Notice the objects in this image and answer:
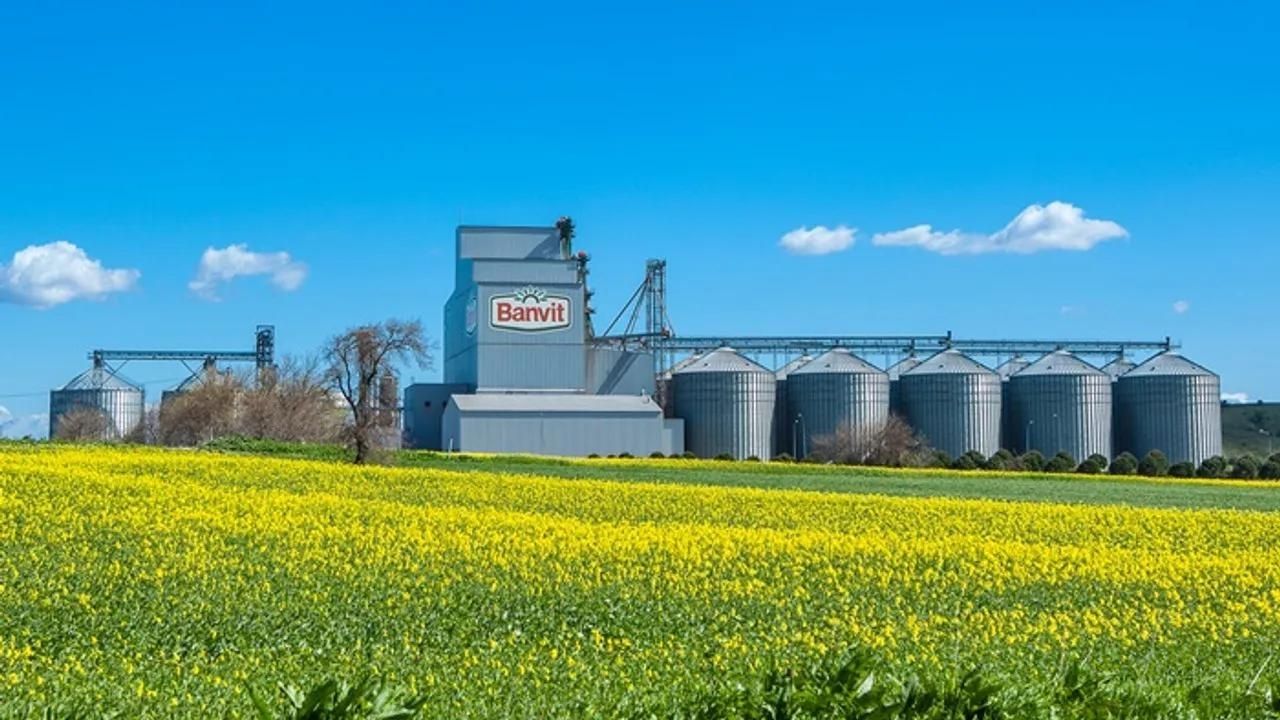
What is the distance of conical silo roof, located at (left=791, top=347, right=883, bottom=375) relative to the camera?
265 ft

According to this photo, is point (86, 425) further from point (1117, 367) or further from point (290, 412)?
point (1117, 367)

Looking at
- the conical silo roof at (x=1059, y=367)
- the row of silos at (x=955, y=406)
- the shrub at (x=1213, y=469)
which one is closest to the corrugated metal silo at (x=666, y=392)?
the row of silos at (x=955, y=406)

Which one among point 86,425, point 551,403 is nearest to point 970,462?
point 551,403

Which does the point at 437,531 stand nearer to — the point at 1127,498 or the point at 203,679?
the point at 203,679

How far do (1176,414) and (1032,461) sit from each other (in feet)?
54.0

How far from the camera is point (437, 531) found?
17391 mm

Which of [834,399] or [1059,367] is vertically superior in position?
[1059,367]

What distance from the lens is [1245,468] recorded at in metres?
64.2

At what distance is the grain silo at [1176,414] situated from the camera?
265 ft

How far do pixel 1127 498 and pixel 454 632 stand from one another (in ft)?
107

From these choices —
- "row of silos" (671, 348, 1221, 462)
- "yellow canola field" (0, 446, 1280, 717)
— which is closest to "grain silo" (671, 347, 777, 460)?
"row of silos" (671, 348, 1221, 462)

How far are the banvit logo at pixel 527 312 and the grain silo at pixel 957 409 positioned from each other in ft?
74.8

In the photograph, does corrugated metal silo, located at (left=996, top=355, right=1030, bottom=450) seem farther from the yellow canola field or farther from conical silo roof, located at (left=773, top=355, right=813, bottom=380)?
the yellow canola field

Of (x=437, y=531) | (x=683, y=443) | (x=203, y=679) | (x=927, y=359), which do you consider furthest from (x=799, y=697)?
(x=927, y=359)
